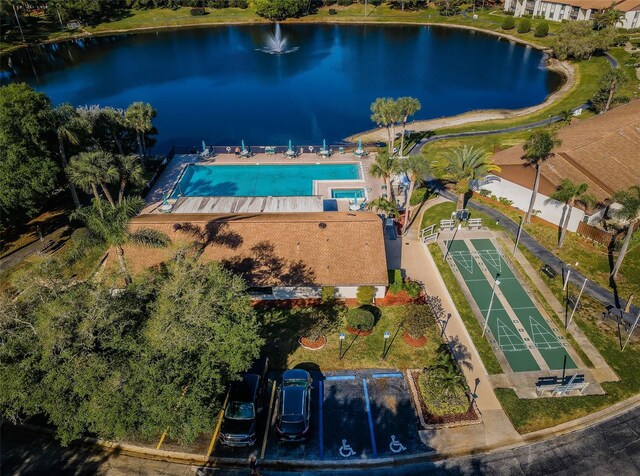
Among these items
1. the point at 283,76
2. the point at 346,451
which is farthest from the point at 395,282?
the point at 283,76

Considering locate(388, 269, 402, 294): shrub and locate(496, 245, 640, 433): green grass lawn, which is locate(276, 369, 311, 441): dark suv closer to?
locate(388, 269, 402, 294): shrub

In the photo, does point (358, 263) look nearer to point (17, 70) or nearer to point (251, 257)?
point (251, 257)

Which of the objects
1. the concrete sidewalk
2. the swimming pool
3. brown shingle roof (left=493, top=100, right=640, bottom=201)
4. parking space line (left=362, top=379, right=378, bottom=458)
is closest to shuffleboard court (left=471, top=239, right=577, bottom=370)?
the concrete sidewalk

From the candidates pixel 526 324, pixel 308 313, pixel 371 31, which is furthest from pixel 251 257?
pixel 371 31

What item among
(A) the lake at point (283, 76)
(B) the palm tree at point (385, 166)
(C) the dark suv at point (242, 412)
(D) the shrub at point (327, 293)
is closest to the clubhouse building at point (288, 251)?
(D) the shrub at point (327, 293)

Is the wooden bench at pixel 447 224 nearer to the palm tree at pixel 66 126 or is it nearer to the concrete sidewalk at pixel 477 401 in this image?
the concrete sidewalk at pixel 477 401

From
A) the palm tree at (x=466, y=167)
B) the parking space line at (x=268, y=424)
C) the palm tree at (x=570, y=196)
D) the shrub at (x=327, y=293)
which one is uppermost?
the palm tree at (x=466, y=167)
